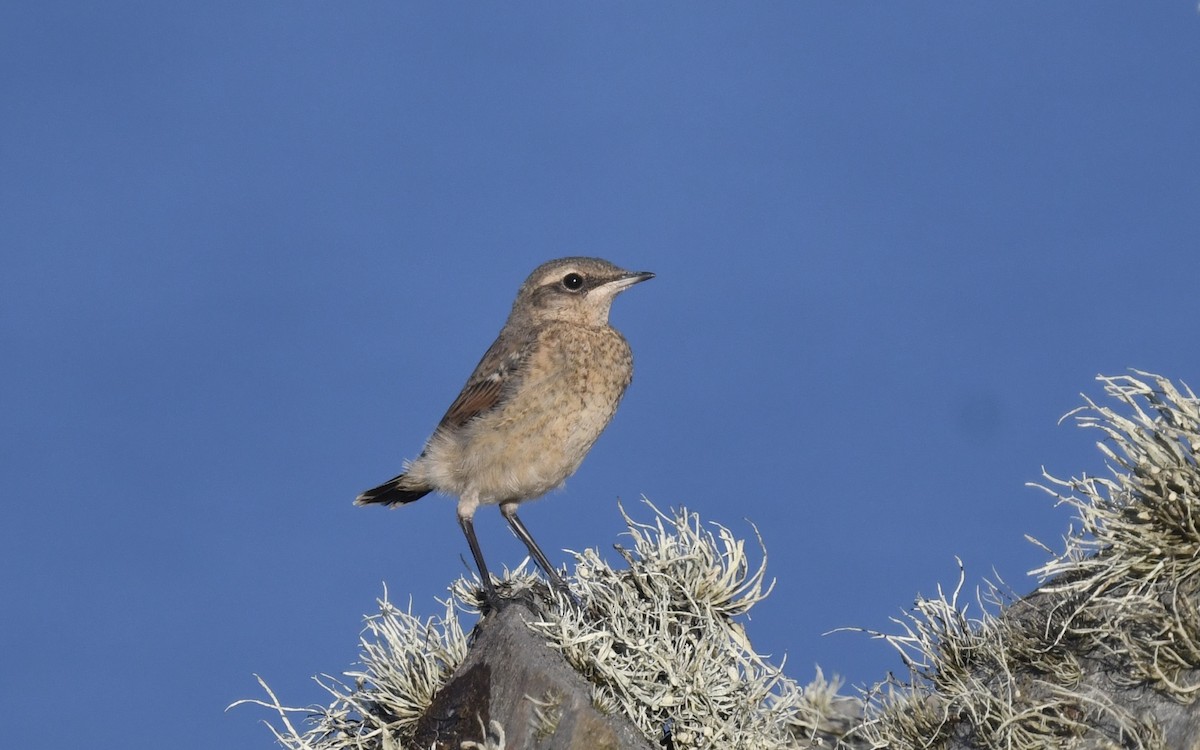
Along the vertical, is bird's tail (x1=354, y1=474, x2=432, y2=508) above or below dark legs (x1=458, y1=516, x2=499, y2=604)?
above

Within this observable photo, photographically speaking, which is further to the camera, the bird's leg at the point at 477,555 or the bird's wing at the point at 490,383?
the bird's wing at the point at 490,383

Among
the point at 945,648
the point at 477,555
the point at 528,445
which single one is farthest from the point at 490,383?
the point at 945,648

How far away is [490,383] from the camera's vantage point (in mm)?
8305

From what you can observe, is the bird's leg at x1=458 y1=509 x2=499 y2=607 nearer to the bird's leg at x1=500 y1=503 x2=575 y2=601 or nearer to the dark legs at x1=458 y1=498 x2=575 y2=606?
the dark legs at x1=458 y1=498 x2=575 y2=606

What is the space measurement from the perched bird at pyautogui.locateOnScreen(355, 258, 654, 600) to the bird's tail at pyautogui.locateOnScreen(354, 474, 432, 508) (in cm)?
3

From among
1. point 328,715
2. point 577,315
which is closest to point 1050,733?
point 328,715

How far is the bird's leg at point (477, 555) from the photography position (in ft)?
23.1

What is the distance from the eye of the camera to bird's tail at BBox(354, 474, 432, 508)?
881 cm

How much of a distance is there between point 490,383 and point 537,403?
0.43 m

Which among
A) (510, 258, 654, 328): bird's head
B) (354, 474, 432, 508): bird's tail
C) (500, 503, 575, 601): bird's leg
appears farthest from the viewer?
(354, 474, 432, 508): bird's tail

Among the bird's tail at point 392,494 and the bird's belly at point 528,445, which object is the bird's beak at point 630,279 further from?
the bird's tail at point 392,494

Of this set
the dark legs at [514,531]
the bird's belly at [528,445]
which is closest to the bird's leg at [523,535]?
the dark legs at [514,531]

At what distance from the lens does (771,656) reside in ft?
22.1

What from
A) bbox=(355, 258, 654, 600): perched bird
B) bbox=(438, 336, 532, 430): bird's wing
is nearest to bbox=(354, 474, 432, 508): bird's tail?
bbox=(355, 258, 654, 600): perched bird
